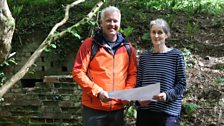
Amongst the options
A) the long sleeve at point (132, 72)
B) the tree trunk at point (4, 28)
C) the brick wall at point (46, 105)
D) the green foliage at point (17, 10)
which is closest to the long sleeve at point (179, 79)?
the long sleeve at point (132, 72)

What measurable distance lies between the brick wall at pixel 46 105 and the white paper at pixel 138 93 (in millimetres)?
2325

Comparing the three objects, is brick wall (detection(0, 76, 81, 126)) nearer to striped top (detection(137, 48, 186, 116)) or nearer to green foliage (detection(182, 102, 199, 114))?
green foliage (detection(182, 102, 199, 114))

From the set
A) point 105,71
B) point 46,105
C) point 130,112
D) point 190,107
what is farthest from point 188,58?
point 105,71

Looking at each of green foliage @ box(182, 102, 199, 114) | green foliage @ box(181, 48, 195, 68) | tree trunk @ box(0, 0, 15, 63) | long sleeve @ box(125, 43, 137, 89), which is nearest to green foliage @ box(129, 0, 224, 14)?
green foliage @ box(181, 48, 195, 68)

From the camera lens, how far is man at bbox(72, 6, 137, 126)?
3135mm

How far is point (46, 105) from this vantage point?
5.35 metres

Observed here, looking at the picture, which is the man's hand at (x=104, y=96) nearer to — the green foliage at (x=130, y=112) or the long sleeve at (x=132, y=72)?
the long sleeve at (x=132, y=72)

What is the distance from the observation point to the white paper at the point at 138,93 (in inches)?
114

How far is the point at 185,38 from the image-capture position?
7.17 metres

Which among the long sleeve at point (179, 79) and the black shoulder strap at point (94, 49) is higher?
the black shoulder strap at point (94, 49)

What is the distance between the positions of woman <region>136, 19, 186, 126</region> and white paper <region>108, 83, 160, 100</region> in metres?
0.16

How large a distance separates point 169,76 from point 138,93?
1.05 ft

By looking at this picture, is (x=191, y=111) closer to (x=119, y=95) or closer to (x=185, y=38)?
(x=119, y=95)

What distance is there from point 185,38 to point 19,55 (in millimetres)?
3248
